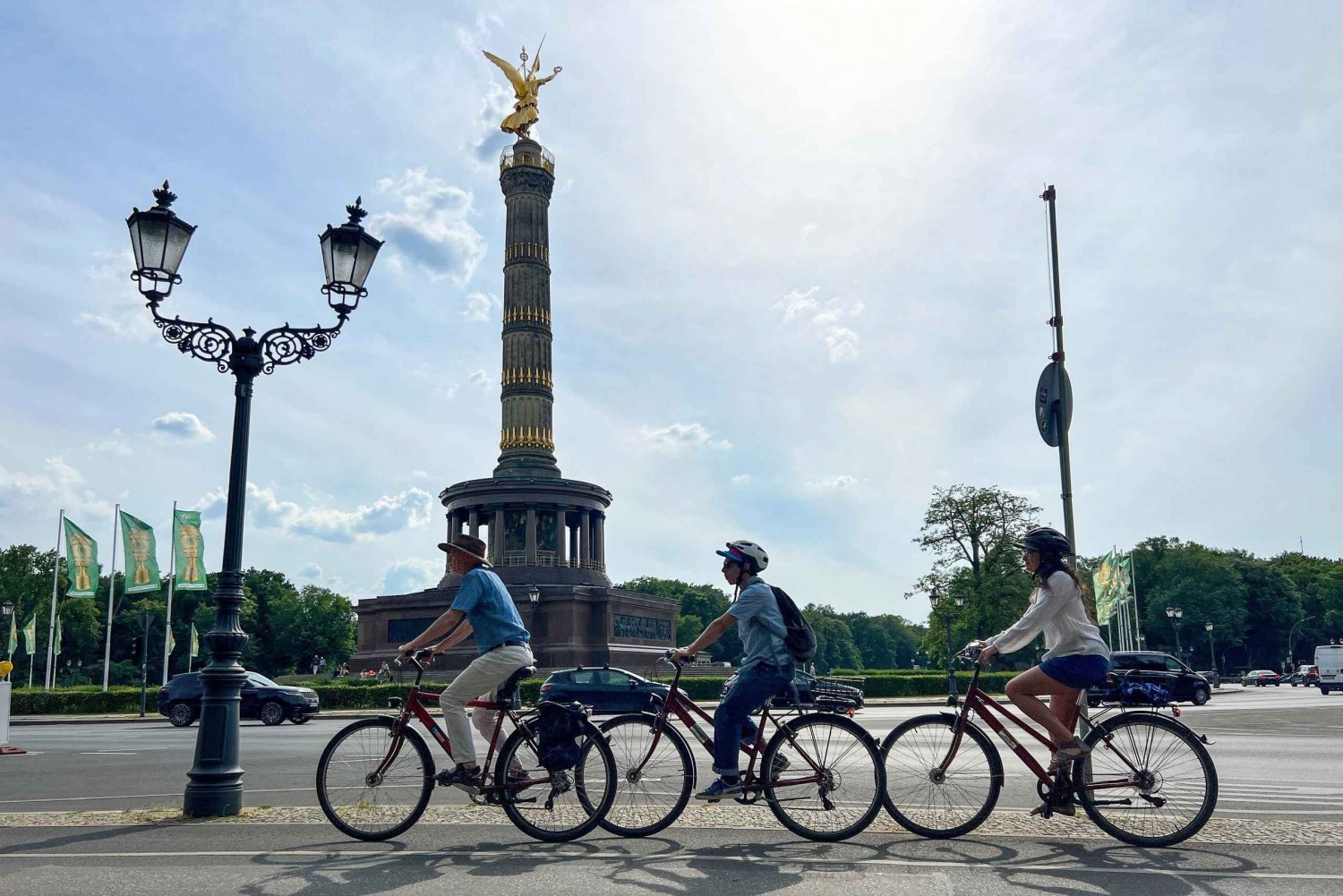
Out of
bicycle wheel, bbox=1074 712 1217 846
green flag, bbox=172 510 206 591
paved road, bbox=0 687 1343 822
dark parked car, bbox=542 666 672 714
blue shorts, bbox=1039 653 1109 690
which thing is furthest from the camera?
green flag, bbox=172 510 206 591

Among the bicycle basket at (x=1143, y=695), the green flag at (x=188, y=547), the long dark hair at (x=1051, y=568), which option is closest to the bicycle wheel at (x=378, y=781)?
the long dark hair at (x=1051, y=568)

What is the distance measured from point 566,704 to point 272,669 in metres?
108

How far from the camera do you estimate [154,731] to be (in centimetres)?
2583

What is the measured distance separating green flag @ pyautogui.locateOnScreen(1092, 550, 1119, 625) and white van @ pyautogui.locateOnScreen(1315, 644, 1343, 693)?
27.2 feet

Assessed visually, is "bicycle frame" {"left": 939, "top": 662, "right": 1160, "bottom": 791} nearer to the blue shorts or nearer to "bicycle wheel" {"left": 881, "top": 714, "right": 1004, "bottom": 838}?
"bicycle wheel" {"left": 881, "top": 714, "right": 1004, "bottom": 838}

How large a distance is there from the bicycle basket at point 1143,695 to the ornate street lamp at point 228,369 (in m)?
6.86

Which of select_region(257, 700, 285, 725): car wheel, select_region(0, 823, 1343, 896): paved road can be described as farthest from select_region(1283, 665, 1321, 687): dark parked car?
select_region(0, 823, 1343, 896): paved road

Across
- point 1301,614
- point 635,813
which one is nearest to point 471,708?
point 635,813

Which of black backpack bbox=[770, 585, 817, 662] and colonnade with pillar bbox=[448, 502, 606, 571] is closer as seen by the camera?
black backpack bbox=[770, 585, 817, 662]

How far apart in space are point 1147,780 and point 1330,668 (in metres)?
45.7

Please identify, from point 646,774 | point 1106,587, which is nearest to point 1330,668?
point 1106,587

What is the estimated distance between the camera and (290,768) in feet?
45.7

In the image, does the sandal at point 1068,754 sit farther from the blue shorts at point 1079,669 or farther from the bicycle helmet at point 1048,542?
the bicycle helmet at point 1048,542

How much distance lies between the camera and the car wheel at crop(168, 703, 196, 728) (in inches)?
1105
